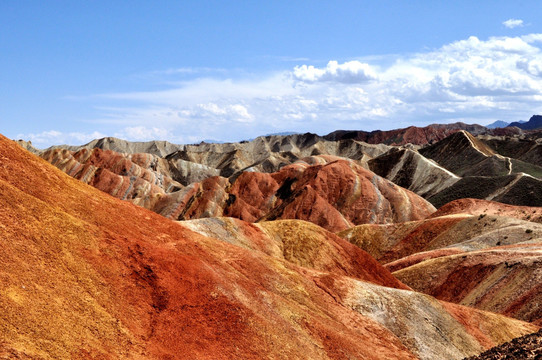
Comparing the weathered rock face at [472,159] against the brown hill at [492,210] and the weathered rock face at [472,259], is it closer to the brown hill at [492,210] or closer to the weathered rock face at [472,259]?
the brown hill at [492,210]

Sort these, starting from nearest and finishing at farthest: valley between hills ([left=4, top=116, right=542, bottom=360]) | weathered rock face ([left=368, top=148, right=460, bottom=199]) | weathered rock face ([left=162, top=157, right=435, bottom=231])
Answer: valley between hills ([left=4, top=116, right=542, bottom=360]), weathered rock face ([left=162, top=157, right=435, bottom=231]), weathered rock face ([left=368, top=148, right=460, bottom=199])

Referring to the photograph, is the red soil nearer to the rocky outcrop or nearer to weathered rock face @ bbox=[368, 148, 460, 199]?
the rocky outcrop

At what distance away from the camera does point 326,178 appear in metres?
113

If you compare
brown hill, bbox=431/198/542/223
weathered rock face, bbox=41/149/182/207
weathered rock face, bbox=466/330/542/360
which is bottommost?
brown hill, bbox=431/198/542/223

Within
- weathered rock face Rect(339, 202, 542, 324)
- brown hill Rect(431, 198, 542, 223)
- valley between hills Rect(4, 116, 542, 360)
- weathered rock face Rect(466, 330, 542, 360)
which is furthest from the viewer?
brown hill Rect(431, 198, 542, 223)

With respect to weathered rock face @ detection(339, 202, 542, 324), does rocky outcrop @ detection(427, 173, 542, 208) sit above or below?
above

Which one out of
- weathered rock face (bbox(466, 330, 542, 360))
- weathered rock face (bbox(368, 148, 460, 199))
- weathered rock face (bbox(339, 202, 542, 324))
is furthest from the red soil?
weathered rock face (bbox(368, 148, 460, 199))

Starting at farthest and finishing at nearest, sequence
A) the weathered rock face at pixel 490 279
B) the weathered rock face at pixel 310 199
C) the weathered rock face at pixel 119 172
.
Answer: the weathered rock face at pixel 119 172
the weathered rock face at pixel 310 199
the weathered rock face at pixel 490 279

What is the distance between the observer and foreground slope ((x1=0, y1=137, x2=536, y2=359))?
19281 millimetres

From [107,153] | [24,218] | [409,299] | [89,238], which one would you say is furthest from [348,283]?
[107,153]

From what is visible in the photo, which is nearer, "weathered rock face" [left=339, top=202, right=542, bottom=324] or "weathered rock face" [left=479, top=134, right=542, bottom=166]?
"weathered rock face" [left=339, top=202, right=542, bottom=324]

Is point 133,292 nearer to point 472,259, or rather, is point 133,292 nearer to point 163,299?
point 163,299

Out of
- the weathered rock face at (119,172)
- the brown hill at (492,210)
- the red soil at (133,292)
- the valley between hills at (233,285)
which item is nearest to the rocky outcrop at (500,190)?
the brown hill at (492,210)

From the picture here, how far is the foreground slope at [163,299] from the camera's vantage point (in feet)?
63.3
